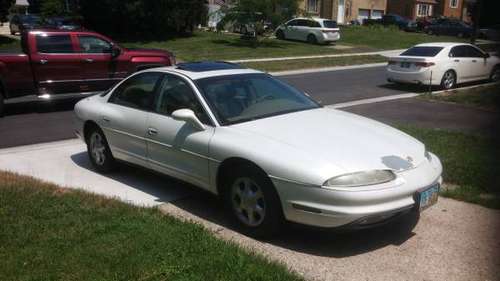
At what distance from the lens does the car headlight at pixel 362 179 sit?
434 centimetres

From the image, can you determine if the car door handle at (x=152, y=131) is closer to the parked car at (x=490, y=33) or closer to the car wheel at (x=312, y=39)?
the car wheel at (x=312, y=39)

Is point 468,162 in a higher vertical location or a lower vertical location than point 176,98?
lower

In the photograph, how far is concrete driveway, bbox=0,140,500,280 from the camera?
4284mm

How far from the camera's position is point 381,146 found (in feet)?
16.1

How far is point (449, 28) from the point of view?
4647cm

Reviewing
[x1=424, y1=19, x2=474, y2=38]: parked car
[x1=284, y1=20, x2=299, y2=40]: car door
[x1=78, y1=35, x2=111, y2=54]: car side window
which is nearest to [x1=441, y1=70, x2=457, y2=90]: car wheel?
[x1=78, y1=35, x2=111, y2=54]: car side window

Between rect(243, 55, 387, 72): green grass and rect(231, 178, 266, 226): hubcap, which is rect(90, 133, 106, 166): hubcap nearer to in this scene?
rect(231, 178, 266, 226): hubcap

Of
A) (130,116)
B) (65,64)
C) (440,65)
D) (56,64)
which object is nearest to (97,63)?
(65,64)

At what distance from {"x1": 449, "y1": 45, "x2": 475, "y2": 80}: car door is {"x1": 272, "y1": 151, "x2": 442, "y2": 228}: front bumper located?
12.3m

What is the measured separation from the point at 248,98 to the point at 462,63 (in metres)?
12.1

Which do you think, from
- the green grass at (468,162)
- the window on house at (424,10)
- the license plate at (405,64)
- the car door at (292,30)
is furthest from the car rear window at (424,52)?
the window on house at (424,10)

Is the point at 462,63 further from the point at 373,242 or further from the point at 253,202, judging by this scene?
the point at 253,202

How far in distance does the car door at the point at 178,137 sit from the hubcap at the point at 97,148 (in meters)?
1.15

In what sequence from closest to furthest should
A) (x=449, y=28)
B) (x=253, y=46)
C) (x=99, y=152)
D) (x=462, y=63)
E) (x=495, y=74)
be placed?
(x=99, y=152) → (x=462, y=63) → (x=495, y=74) → (x=253, y=46) → (x=449, y=28)
